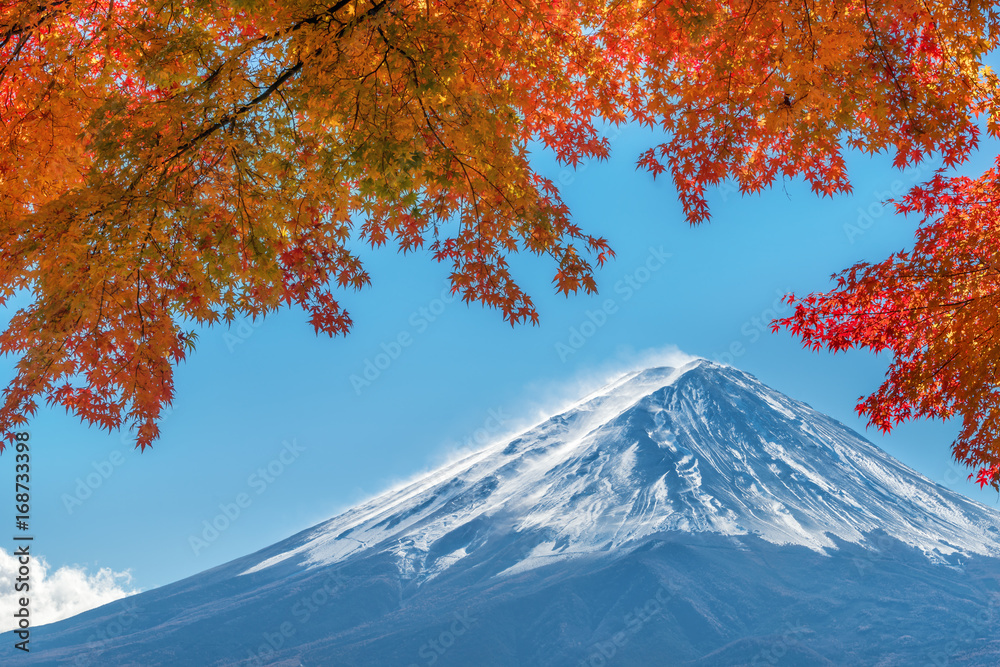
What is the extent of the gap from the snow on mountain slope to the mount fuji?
0.90ft

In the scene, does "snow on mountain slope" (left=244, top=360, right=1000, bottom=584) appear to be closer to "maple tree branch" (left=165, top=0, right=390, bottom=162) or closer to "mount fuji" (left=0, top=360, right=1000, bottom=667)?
"mount fuji" (left=0, top=360, right=1000, bottom=667)

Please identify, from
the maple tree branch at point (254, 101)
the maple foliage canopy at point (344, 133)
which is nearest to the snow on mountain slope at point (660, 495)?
the maple foliage canopy at point (344, 133)

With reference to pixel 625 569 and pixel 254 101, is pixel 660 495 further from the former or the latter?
pixel 254 101

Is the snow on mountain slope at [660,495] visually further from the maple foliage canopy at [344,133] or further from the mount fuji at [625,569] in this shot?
the maple foliage canopy at [344,133]

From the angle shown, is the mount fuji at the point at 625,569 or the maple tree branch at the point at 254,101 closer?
the maple tree branch at the point at 254,101

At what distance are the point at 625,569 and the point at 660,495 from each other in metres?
12.2

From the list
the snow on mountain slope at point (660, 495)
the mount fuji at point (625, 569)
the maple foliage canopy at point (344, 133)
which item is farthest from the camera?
the snow on mountain slope at point (660, 495)

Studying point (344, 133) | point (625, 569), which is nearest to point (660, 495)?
point (625, 569)

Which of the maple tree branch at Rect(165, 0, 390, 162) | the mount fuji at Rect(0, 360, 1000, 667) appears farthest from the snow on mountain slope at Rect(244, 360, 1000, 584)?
the maple tree branch at Rect(165, 0, 390, 162)

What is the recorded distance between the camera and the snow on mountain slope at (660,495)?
65.6 meters

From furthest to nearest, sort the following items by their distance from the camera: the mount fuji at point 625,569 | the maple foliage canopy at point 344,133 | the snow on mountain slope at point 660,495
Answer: the snow on mountain slope at point 660,495, the mount fuji at point 625,569, the maple foliage canopy at point 344,133

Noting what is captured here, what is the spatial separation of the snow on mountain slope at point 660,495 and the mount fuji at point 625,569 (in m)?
0.27

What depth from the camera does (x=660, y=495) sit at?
68.1 meters

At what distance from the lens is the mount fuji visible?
52.2 m
